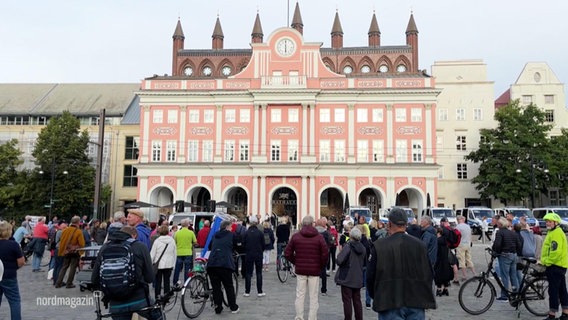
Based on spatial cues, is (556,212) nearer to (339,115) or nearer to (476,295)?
(339,115)

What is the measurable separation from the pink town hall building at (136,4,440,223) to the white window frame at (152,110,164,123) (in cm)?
13

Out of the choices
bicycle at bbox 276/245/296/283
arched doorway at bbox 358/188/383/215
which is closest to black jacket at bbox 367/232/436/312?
bicycle at bbox 276/245/296/283

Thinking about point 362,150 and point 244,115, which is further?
point 244,115

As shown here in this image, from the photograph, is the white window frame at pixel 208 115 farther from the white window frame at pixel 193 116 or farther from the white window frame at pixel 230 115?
the white window frame at pixel 230 115

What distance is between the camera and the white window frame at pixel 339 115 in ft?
146

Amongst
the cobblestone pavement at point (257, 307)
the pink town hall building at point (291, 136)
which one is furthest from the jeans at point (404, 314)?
the pink town hall building at point (291, 136)

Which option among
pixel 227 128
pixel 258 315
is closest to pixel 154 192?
pixel 227 128

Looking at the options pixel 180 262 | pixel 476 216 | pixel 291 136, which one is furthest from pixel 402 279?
pixel 291 136

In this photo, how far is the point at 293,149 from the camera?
44.1 metres

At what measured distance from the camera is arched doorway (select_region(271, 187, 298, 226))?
45375 millimetres

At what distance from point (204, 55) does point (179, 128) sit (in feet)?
55.8

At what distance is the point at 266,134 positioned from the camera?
4438cm

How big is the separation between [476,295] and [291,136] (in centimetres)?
3522

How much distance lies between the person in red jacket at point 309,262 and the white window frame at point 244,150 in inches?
1424
